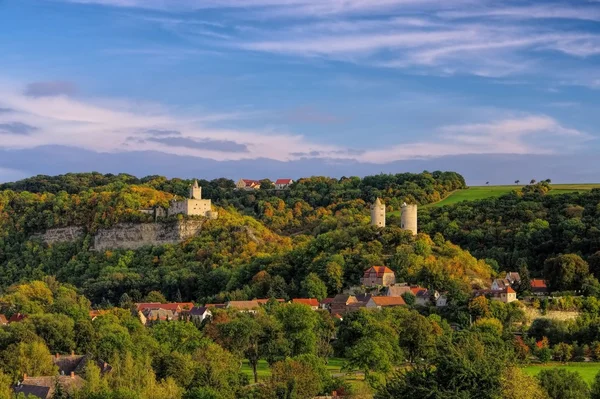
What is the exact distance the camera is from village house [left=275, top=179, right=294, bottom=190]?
17140 centimetres

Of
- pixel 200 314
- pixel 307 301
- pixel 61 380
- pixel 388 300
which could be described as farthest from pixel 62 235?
pixel 61 380

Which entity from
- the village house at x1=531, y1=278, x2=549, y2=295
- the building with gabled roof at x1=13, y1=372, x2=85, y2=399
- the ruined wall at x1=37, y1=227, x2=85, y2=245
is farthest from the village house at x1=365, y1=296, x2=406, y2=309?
the ruined wall at x1=37, y1=227, x2=85, y2=245

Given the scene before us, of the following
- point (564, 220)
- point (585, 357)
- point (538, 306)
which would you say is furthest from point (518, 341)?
point (564, 220)

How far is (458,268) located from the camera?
90562 mm

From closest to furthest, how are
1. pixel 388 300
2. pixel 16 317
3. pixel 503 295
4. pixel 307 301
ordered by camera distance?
pixel 16 317, pixel 503 295, pixel 388 300, pixel 307 301

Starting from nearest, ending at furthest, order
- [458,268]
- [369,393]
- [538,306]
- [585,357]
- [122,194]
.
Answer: [369,393] < [585,357] < [538,306] < [458,268] < [122,194]

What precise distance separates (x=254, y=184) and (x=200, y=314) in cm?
9262

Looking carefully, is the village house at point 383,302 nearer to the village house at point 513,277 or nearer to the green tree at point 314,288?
the green tree at point 314,288

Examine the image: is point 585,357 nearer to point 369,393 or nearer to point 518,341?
point 518,341

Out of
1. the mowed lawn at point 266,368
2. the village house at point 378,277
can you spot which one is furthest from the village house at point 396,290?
the mowed lawn at point 266,368

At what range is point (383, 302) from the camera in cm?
8406

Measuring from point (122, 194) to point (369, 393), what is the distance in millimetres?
82993

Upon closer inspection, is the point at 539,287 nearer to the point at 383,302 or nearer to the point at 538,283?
the point at 538,283

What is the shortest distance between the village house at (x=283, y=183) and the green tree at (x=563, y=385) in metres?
118
